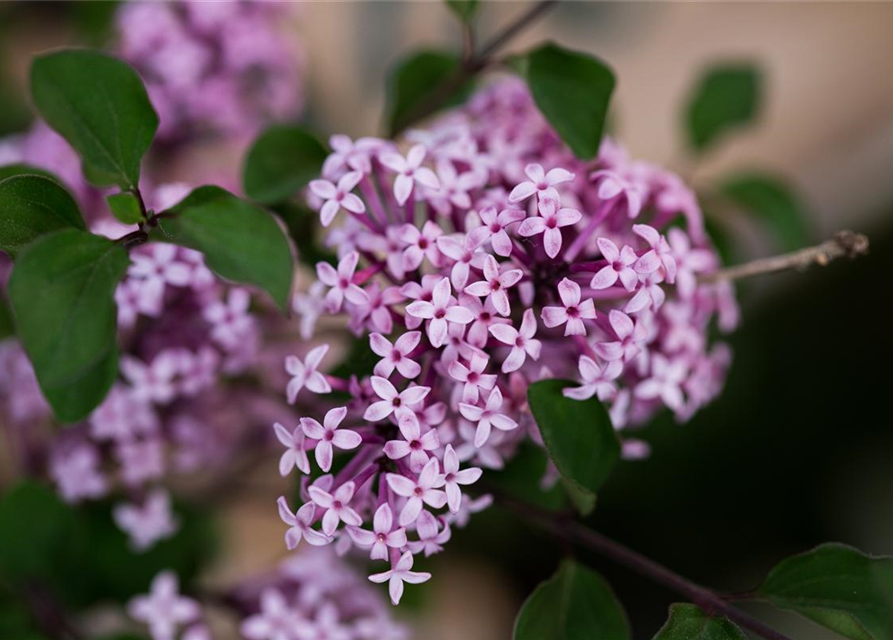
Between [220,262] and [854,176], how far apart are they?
39.9 inches

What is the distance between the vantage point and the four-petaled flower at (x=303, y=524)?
39 centimetres

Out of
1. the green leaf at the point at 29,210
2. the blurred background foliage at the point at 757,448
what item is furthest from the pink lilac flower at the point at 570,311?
the blurred background foliage at the point at 757,448

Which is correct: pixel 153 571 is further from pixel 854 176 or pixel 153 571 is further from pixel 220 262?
pixel 854 176

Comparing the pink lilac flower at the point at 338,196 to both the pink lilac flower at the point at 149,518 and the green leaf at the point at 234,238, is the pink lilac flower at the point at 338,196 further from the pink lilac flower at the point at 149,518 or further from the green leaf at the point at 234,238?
the pink lilac flower at the point at 149,518

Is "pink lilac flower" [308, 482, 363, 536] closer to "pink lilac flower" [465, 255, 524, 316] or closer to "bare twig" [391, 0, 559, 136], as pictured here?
"pink lilac flower" [465, 255, 524, 316]

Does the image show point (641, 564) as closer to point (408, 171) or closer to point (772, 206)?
point (408, 171)

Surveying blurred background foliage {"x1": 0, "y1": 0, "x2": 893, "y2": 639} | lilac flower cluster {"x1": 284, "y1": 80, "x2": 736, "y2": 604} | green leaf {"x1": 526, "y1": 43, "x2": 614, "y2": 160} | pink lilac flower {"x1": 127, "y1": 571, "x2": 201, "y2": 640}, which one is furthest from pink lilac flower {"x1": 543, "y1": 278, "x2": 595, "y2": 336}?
blurred background foliage {"x1": 0, "y1": 0, "x2": 893, "y2": 639}

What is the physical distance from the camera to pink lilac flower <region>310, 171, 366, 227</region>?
0.45 m

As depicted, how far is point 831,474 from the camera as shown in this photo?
1.15m

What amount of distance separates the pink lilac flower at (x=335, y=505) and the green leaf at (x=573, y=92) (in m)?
0.21

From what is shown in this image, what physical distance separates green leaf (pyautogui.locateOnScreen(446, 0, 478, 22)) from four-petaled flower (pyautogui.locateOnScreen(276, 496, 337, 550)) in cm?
28

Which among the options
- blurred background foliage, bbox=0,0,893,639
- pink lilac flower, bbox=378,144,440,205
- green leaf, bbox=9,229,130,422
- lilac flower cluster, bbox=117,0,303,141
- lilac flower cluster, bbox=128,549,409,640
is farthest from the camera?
blurred background foliage, bbox=0,0,893,639

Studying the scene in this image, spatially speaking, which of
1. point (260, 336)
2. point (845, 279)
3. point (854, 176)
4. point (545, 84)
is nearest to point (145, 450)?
point (260, 336)

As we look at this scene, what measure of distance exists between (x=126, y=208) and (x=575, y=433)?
230mm
